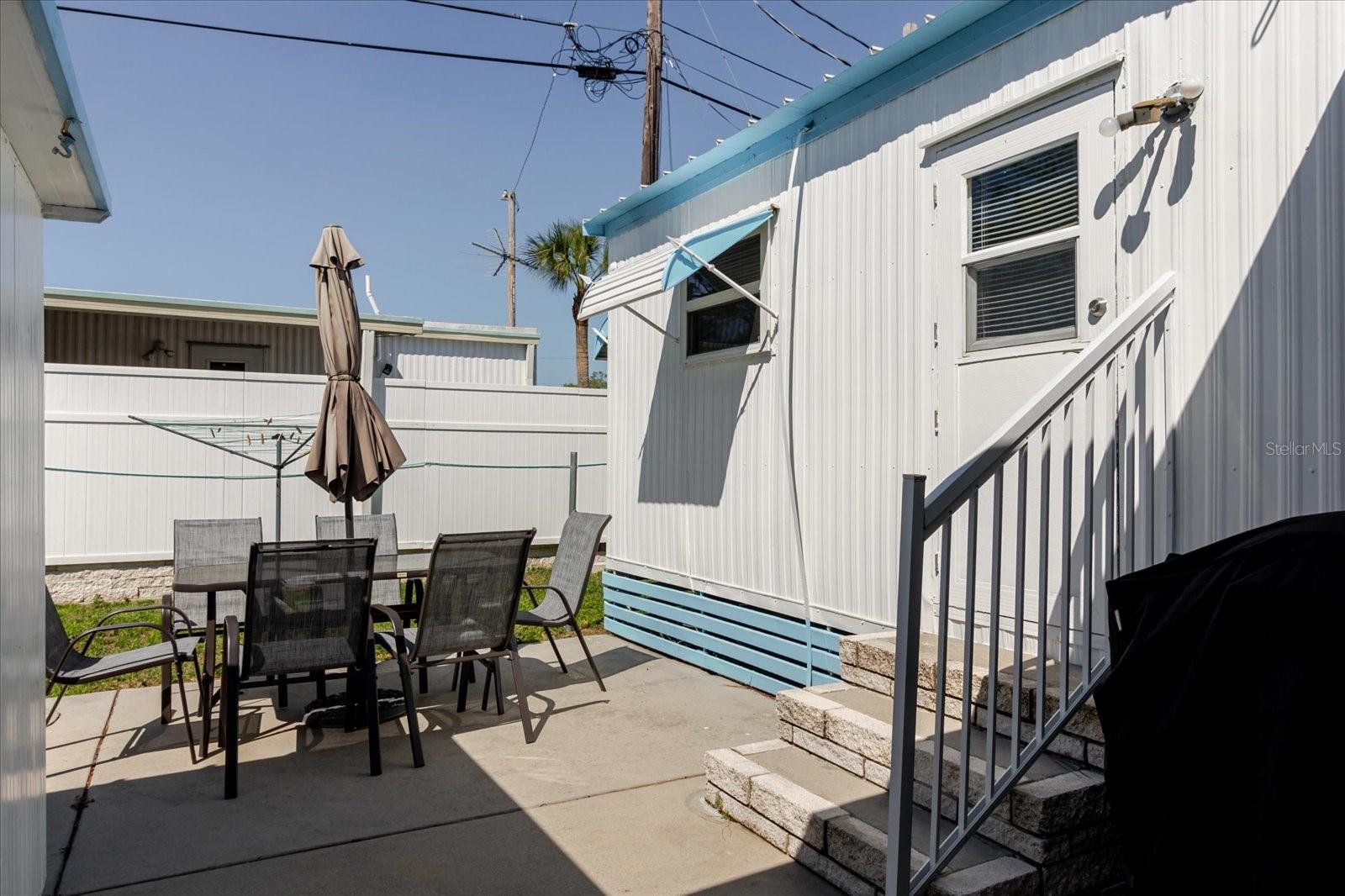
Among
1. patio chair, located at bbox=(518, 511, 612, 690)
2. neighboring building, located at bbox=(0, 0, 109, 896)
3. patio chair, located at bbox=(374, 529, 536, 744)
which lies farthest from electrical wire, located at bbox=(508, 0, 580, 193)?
neighboring building, located at bbox=(0, 0, 109, 896)

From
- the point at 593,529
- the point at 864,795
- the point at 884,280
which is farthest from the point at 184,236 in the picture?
the point at 864,795

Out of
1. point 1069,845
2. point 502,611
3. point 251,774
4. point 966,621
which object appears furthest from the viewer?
point 502,611

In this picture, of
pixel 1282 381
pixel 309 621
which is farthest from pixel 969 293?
pixel 309 621

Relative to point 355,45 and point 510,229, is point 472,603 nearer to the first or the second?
point 355,45

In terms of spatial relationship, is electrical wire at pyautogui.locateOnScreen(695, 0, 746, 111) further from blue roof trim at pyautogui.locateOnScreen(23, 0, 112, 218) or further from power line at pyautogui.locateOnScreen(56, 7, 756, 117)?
blue roof trim at pyautogui.locateOnScreen(23, 0, 112, 218)

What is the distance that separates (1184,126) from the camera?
299cm

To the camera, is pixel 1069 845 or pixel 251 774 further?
pixel 251 774

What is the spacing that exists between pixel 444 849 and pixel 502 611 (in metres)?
1.45

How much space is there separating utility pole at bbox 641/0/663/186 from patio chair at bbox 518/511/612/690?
4683mm

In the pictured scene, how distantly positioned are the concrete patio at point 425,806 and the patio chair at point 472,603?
1.31ft

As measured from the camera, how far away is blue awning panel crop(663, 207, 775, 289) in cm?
483

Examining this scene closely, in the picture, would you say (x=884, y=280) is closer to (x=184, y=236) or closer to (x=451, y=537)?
(x=451, y=537)

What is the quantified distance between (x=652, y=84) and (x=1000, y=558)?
25.6 ft

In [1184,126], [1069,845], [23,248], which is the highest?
[1184,126]
